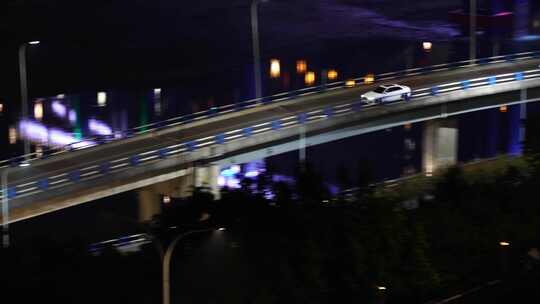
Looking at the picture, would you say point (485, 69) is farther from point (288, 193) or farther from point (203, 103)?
point (288, 193)

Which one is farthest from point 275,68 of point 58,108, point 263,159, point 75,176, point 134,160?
point 75,176

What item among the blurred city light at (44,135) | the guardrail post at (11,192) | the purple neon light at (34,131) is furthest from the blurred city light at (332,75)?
the guardrail post at (11,192)

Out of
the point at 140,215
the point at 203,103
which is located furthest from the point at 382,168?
the point at 140,215

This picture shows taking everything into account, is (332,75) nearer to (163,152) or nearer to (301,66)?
(301,66)

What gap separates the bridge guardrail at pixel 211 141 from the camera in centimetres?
2197

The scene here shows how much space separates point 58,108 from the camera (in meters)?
36.8

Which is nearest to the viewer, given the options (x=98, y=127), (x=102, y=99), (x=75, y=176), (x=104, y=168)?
(x=75, y=176)

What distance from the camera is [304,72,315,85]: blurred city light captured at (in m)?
40.4

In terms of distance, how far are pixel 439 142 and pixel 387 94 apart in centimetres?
A: 307

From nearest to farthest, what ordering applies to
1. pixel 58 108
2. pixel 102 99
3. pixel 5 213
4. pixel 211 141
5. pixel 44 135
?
pixel 5 213 → pixel 211 141 → pixel 44 135 → pixel 58 108 → pixel 102 99

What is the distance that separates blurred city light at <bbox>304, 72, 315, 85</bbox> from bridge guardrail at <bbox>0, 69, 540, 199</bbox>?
11241mm

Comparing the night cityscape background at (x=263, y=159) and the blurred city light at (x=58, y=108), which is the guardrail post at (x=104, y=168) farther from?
the blurred city light at (x=58, y=108)

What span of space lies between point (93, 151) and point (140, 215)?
6.96 ft

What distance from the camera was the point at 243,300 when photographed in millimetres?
17141
